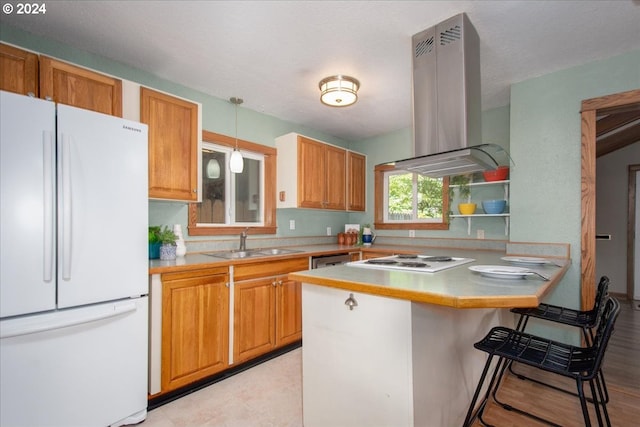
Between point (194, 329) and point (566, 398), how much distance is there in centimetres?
260

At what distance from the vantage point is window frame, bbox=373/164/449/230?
364 centimetres

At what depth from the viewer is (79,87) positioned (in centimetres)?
191

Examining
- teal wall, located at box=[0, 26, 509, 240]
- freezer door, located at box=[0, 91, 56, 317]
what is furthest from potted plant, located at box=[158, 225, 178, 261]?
freezer door, located at box=[0, 91, 56, 317]

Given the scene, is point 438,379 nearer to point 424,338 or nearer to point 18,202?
point 424,338

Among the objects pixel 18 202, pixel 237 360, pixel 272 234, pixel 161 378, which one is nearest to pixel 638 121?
pixel 272 234

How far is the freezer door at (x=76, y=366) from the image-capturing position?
1.44 m

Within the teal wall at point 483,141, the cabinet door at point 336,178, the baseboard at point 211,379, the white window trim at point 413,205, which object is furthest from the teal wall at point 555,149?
the baseboard at point 211,379

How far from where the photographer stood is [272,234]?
3.51m

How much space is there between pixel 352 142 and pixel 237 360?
3.31 metres

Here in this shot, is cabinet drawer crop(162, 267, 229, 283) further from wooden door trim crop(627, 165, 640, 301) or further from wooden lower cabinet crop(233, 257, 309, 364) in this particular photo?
wooden door trim crop(627, 165, 640, 301)

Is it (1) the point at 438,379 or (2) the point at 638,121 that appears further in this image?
(2) the point at 638,121

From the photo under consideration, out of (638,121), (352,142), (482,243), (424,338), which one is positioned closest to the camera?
(424,338)

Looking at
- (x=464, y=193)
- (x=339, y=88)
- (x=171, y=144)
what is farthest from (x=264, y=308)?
(x=464, y=193)

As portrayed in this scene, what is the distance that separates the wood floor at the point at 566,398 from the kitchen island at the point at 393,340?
35 centimetres
